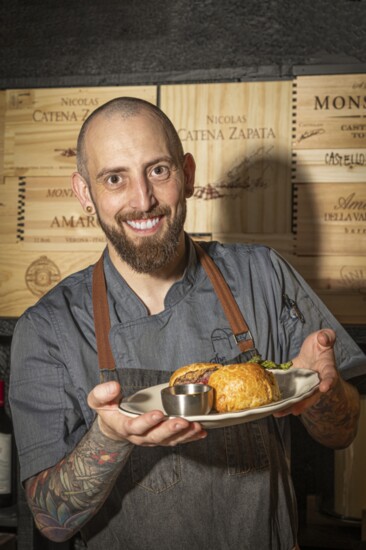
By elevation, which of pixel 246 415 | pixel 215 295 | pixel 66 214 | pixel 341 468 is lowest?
pixel 341 468

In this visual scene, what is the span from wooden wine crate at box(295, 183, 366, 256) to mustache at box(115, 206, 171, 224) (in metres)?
0.82

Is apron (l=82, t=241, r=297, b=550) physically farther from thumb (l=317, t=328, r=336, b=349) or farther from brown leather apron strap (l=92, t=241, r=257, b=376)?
thumb (l=317, t=328, r=336, b=349)

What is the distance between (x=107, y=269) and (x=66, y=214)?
0.73m

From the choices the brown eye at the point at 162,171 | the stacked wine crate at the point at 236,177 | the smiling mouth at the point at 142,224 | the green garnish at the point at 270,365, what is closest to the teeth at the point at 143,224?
the smiling mouth at the point at 142,224

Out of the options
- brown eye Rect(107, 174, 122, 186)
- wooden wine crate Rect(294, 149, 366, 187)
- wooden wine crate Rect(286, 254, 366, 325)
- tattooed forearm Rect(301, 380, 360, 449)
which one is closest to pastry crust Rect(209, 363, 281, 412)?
tattooed forearm Rect(301, 380, 360, 449)

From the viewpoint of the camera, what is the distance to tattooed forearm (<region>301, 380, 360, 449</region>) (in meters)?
1.69

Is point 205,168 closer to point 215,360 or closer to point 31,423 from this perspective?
point 215,360

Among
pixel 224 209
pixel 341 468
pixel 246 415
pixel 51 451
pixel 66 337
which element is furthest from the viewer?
pixel 224 209

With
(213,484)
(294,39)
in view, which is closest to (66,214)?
(294,39)

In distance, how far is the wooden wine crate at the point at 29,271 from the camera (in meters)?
2.53

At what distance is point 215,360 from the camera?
1.78m

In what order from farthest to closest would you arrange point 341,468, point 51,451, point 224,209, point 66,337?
1. point 224,209
2. point 341,468
3. point 66,337
4. point 51,451

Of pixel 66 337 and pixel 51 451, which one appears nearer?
pixel 51 451

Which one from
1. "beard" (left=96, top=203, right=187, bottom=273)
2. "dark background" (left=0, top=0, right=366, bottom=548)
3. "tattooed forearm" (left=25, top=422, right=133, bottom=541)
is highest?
"dark background" (left=0, top=0, right=366, bottom=548)
